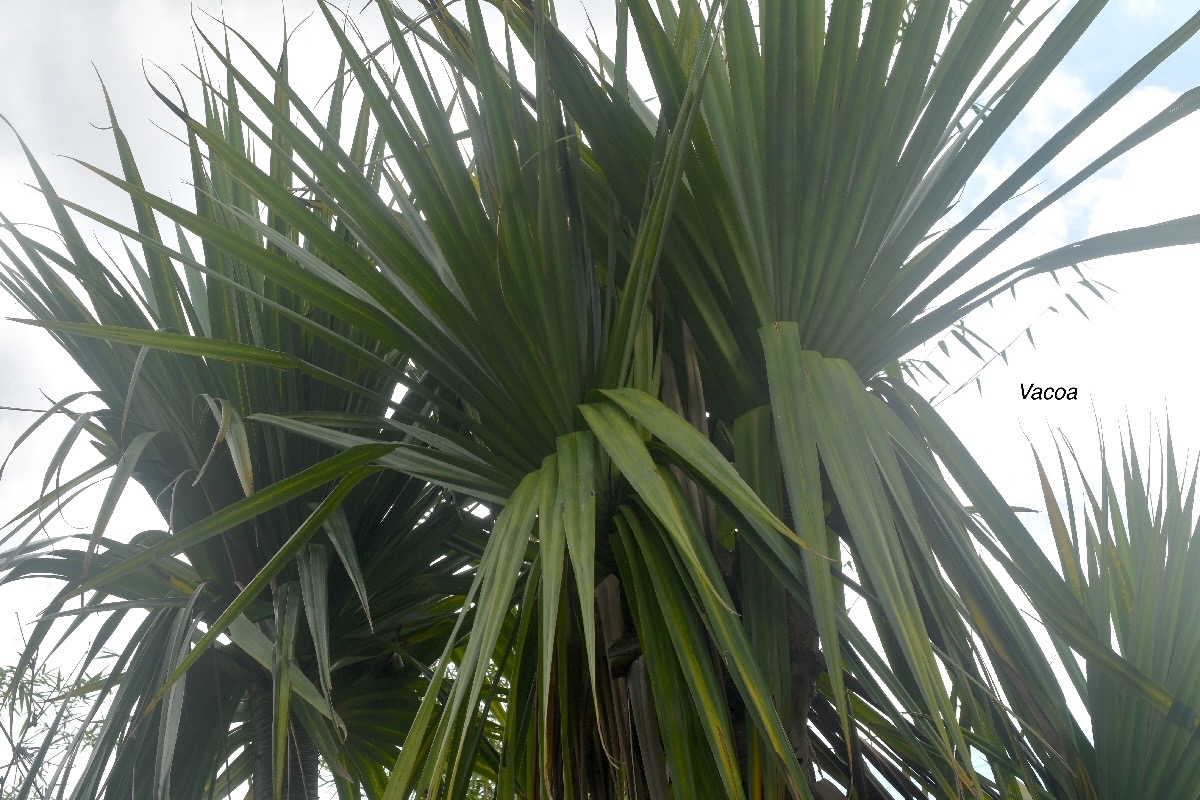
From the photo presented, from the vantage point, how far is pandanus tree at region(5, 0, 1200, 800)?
88 cm

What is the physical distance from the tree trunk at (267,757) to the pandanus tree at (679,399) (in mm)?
102

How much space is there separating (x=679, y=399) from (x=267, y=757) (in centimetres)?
71

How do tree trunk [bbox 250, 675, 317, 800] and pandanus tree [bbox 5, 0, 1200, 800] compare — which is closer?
pandanus tree [bbox 5, 0, 1200, 800]

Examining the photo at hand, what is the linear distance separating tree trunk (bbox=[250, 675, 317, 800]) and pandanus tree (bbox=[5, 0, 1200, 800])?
102mm

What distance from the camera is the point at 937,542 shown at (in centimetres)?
100

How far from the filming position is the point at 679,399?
1.17m

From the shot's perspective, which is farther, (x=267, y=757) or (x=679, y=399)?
Result: (x=267, y=757)

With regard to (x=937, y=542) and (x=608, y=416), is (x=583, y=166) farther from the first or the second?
(x=937, y=542)

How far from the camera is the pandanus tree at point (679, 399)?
883 mm

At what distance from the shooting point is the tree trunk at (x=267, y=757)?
133 cm

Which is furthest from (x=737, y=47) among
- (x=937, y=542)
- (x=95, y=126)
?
(x=95, y=126)

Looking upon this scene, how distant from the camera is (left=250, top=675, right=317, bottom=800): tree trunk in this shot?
133cm

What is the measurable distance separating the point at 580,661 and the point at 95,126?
96cm

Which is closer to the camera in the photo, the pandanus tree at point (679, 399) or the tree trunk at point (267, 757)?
the pandanus tree at point (679, 399)
